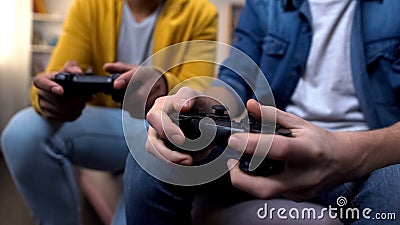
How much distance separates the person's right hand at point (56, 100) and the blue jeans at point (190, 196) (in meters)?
0.20

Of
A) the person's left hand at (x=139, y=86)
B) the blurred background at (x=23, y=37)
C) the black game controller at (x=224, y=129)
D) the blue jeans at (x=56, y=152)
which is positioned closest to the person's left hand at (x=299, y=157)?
the black game controller at (x=224, y=129)

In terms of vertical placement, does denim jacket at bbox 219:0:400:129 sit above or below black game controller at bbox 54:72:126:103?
above

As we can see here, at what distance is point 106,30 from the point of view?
0.78 m

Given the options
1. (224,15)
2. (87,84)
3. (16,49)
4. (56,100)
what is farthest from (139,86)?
(16,49)

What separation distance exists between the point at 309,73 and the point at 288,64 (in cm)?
4

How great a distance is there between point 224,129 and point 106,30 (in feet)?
1.75

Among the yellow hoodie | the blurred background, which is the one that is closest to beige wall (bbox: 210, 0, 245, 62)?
the blurred background

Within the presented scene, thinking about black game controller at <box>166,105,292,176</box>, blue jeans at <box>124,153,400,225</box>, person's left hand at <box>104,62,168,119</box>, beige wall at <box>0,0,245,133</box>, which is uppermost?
black game controller at <box>166,105,292,176</box>

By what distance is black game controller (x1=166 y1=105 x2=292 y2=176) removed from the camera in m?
0.32

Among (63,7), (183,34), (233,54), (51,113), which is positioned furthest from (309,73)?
(63,7)

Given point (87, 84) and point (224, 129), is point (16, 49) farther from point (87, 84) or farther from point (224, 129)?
point (224, 129)

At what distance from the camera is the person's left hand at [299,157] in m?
0.31

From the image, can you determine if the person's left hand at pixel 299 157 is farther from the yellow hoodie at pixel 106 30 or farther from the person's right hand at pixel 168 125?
the yellow hoodie at pixel 106 30

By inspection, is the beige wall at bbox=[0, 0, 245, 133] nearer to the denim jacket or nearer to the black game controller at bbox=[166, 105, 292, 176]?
the denim jacket
